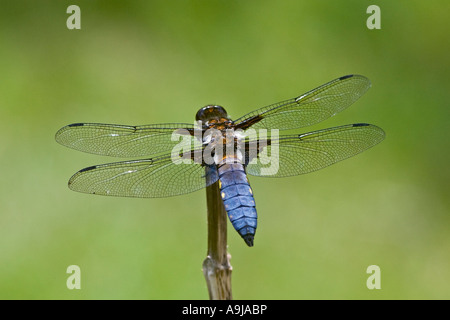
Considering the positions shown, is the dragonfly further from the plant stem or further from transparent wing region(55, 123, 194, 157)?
the plant stem

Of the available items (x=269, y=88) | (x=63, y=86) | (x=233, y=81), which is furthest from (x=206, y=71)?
(x=63, y=86)

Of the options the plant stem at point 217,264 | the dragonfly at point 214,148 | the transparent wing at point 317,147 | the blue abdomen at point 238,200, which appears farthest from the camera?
the transparent wing at point 317,147

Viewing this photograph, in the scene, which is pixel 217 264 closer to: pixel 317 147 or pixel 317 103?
pixel 317 147

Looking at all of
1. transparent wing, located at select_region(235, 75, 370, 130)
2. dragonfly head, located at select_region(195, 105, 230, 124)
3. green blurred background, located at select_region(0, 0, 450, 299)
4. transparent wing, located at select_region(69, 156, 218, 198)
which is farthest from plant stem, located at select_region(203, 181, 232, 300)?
green blurred background, located at select_region(0, 0, 450, 299)

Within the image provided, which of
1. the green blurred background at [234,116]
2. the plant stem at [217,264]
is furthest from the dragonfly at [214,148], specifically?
the green blurred background at [234,116]

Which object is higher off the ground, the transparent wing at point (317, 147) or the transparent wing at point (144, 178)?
the transparent wing at point (317, 147)

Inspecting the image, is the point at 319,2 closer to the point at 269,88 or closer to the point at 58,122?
the point at 269,88

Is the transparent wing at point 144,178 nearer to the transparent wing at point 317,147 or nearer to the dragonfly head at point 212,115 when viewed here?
the dragonfly head at point 212,115
